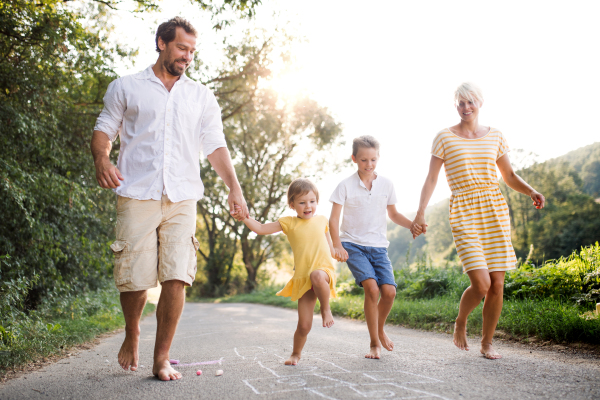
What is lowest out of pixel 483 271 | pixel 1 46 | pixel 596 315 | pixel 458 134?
pixel 596 315

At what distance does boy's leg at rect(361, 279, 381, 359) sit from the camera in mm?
4035

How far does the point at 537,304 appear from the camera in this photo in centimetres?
520

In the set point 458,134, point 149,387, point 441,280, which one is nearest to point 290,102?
point 441,280

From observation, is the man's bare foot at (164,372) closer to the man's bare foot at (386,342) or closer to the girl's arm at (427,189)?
the man's bare foot at (386,342)

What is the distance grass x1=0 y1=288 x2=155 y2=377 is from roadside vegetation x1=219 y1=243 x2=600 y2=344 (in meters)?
4.43

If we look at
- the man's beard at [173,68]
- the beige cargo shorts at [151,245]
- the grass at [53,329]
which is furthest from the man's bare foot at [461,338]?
the grass at [53,329]

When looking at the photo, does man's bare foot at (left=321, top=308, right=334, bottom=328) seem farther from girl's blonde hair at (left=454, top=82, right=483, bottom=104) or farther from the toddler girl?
girl's blonde hair at (left=454, top=82, right=483, bottom=104)

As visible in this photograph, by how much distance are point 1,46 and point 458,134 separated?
7081 millimetres

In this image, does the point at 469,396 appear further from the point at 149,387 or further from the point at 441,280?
the point at 441,280

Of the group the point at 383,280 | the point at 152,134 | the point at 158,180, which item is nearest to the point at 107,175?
the point at 158,180

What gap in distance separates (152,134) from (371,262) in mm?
2321

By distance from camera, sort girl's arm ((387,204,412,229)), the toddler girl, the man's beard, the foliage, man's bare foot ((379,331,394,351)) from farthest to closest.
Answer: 1. the foliage
2. girl's arm ((387,204,412,229))
3. man's bare foot ((379,331,394,351))
4. the toddler girl
5. the man's beard

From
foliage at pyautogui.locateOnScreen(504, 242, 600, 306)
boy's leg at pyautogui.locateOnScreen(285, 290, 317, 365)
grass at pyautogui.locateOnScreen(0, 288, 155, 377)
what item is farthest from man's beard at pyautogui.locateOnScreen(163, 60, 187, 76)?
foliage at pyautogui.locateOnScreen(504, 242, 600, 306)

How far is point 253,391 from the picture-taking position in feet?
9.15
